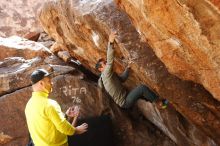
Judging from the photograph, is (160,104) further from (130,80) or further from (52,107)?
(52,107)

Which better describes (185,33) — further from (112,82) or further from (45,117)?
(112,82)

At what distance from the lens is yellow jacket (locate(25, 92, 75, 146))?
5573mm

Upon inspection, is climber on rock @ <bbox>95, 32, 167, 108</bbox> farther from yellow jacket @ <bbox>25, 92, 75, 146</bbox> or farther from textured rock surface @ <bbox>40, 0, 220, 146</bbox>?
yellow jacket @ <bbox>25, 92, 75, 146</bbox>

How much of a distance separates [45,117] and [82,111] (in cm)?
445

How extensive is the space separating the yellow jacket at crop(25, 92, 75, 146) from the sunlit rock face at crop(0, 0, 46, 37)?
20729mm

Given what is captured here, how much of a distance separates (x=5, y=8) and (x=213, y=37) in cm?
2489

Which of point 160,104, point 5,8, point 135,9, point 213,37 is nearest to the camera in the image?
point 213,37

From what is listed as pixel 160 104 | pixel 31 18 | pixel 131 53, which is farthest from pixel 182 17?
pixel 31 18

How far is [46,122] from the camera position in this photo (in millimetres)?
5676

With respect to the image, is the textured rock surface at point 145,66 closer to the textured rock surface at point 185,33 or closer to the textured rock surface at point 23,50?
the textured rock surface at point 185,33

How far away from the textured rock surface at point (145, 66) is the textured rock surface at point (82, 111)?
69 cm

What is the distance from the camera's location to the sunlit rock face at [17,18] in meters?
26.2

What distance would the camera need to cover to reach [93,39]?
8.91m

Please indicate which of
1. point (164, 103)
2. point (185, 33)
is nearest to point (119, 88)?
point (164, 103)
